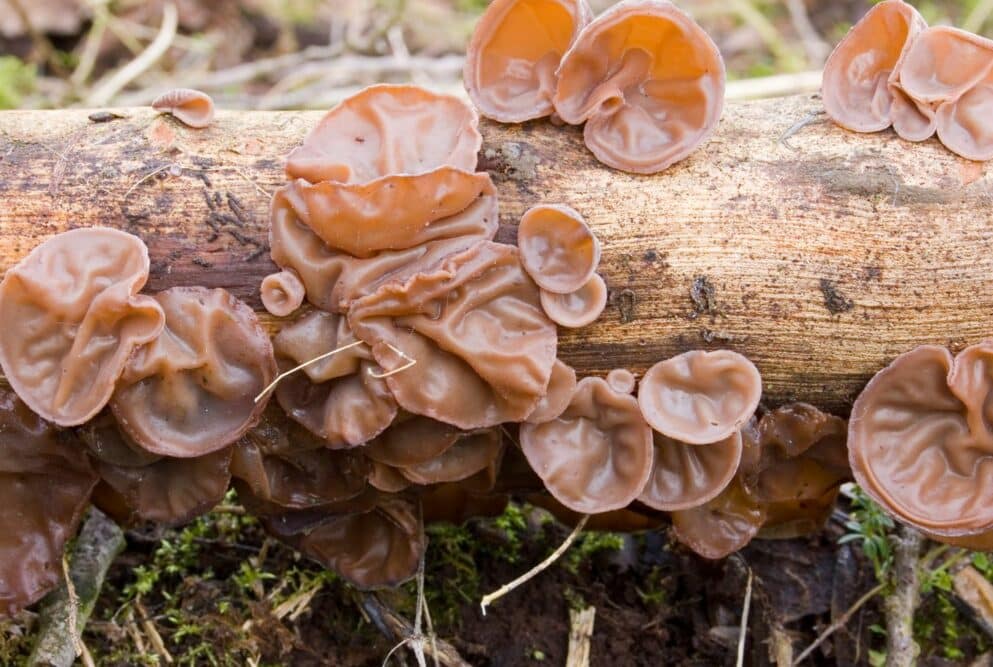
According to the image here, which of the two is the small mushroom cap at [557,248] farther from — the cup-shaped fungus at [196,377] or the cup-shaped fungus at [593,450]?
the cup-shaped fungus at [196,377]

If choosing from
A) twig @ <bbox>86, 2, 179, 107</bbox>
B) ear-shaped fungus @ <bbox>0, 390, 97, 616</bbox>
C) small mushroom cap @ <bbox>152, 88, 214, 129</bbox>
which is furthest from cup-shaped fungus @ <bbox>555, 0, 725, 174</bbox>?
twig @ <bbox>86, 2, 179, 107</bbox>

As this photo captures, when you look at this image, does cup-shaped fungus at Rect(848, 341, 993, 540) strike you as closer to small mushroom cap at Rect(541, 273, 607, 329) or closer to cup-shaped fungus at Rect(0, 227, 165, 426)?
small mushroom cap at Rect(541, 273, 607, 329)

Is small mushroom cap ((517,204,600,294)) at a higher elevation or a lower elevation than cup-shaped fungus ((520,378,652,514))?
higher

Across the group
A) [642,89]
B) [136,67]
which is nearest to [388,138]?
[642,89]

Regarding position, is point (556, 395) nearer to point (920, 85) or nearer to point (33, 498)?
point (920, 85)

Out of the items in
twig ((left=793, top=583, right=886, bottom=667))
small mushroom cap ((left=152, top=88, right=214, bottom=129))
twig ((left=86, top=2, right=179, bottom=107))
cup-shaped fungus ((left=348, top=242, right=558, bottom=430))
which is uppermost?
small mushroom cap ((left=152, top=88, right=214, bottom=129))

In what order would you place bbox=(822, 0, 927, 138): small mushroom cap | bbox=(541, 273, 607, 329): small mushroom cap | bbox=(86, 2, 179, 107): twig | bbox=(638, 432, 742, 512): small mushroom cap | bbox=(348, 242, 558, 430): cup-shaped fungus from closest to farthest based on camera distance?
bbox=(348, 242, 558, 430): cup-shaped fungus, bbox=(541, 273, 607, 329): small mushroom cap, bbox=(638, 432, 742, 512): small mushroom cap, bbox=(822, 0, 927, 138): small mushroom cap, bbox=(86, 2, 179, 107): twig

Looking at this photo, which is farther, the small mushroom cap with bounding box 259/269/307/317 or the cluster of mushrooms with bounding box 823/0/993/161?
the cluster of mushrooms with bounding box 823/0/993/161
